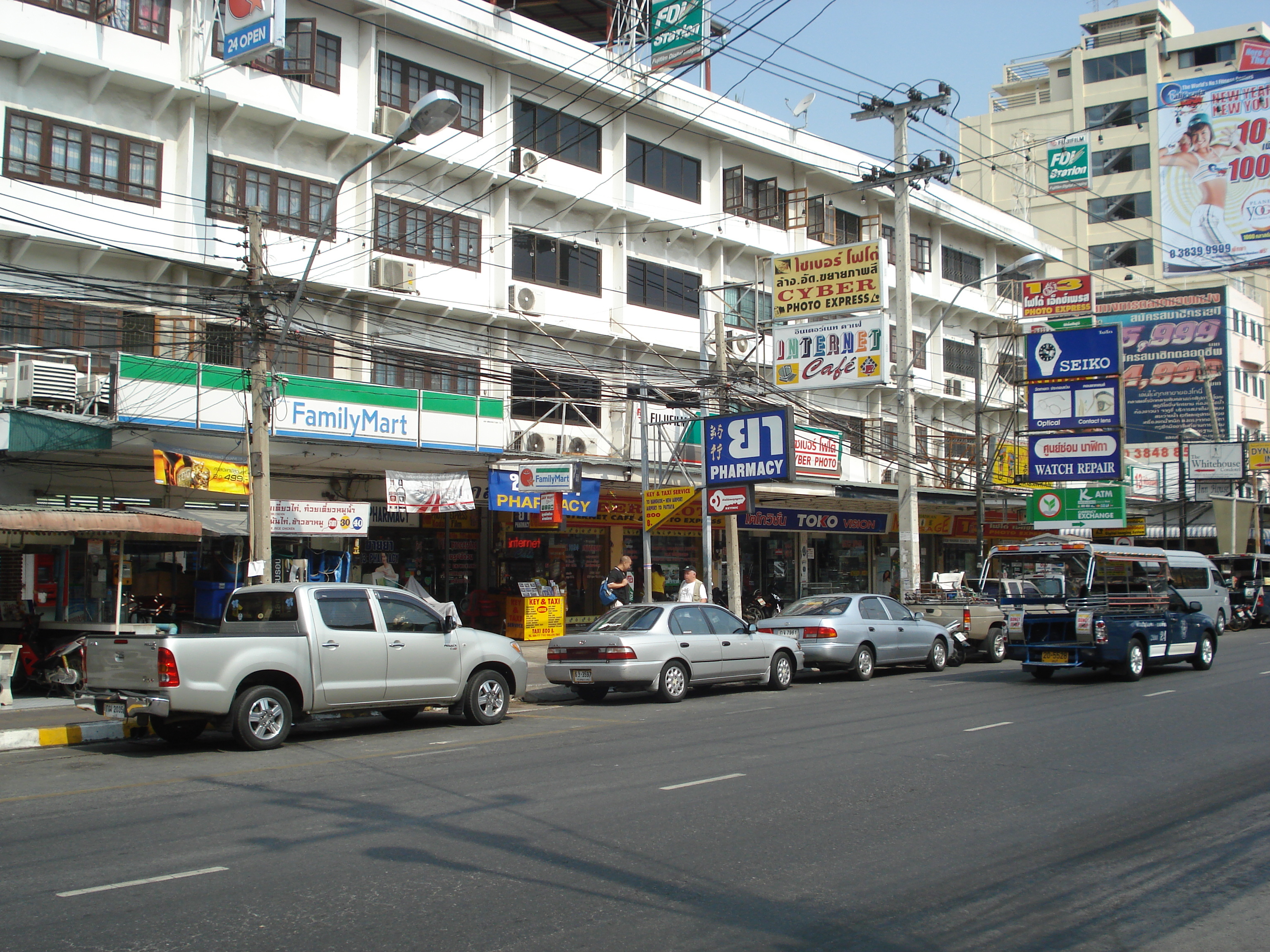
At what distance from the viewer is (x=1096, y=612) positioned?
56.1ft

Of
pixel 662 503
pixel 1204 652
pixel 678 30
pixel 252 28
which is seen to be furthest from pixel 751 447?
pixel 678 30

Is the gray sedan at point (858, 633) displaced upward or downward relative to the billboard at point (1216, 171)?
downward

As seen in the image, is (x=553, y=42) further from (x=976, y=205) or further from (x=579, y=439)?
(x=976, y=205)

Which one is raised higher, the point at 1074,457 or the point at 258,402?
the point at 1074,457

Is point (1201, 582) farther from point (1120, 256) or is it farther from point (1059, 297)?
point (1120, 256)

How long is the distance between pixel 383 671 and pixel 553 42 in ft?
64.1

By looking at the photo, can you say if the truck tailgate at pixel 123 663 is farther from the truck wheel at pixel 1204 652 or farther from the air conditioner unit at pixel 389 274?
the truck wheel at pixel 1204 652

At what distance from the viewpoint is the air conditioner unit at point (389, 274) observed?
2284cm

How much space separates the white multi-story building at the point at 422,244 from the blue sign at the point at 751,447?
1341 millimetres

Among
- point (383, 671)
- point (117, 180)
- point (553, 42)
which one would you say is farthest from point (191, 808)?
point (553, 42)

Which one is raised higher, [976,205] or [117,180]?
[976,205]

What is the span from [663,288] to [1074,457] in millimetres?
12240

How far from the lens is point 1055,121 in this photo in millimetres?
68625

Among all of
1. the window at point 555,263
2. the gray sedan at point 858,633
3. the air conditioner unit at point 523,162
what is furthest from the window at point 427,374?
the gray sedan at point 858,633
